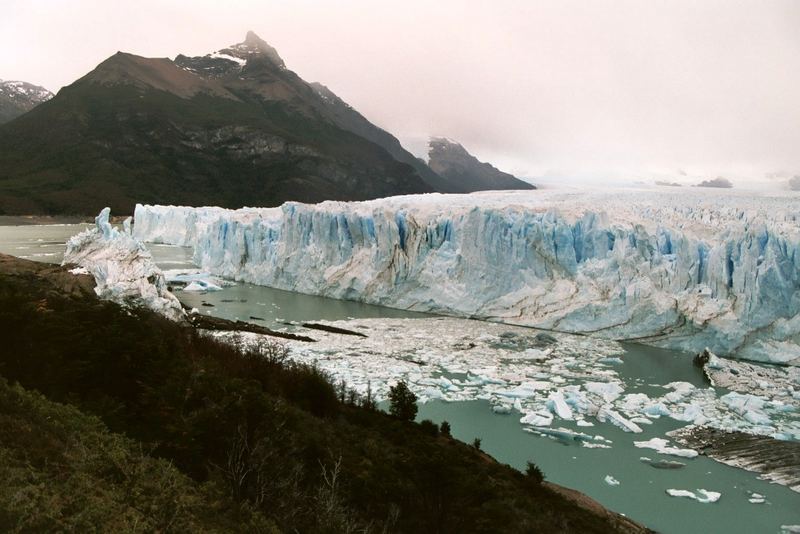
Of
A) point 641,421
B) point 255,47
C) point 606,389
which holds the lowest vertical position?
point 641,421

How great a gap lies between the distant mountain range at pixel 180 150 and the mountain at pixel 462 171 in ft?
1.80

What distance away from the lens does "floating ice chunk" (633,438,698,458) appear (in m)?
9.13

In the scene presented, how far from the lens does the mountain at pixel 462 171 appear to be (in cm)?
12525

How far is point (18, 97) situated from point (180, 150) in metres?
114

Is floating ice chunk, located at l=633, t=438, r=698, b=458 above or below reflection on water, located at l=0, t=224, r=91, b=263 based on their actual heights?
below

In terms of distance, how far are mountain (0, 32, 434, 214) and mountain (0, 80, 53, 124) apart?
6401 centimetres

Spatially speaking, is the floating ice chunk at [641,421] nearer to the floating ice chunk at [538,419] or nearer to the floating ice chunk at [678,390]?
the floating ice chunk at [678,390]

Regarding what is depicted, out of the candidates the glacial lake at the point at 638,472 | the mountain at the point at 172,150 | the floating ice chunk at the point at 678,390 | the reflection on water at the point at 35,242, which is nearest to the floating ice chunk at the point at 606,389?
the glacial lake at the point at 638,472

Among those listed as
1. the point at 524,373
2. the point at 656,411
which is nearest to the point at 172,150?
the point at 524,373

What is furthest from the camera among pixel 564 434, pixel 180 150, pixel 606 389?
pixel 180 150

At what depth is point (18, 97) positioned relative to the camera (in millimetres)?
167750

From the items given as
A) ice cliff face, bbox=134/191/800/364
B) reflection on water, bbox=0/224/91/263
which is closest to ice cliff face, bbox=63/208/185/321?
reflection on water, bbox=0/224/91/263

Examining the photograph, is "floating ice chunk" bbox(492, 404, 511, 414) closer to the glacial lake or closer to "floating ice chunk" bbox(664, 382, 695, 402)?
the glacial lake

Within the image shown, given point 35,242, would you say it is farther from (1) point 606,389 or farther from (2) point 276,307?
(1) point 606,389
